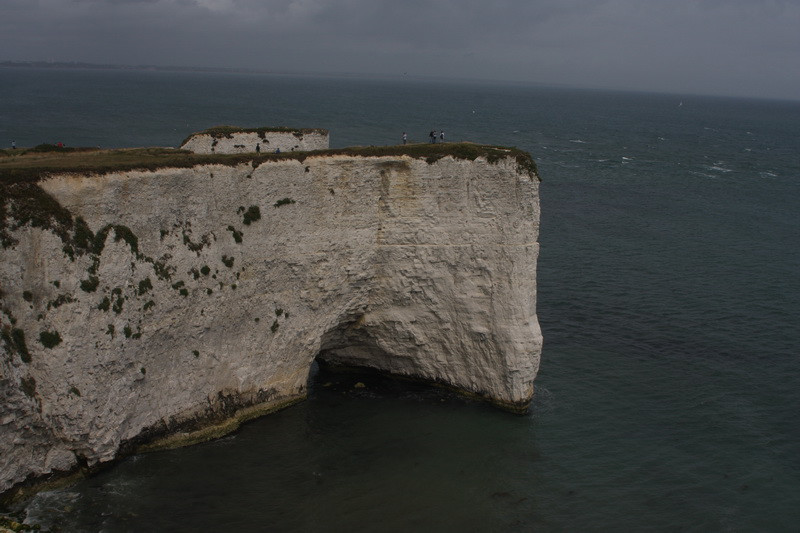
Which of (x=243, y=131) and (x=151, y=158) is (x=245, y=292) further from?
(x=243, y=131)

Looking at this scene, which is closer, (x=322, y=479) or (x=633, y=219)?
(x=322, y=479)

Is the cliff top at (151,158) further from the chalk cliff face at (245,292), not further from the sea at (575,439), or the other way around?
the sea at (575,439)

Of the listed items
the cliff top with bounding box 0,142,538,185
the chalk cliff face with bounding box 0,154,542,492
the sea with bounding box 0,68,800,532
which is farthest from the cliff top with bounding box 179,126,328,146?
the sea with bounding box 0,68,800,532

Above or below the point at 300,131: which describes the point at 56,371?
below

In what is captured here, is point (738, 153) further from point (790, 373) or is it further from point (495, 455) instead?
point (495, 455)

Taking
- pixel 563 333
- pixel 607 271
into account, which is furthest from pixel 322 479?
pixel 607 271

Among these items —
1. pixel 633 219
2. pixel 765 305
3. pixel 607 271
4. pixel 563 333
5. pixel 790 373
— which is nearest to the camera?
pixel 790 373
